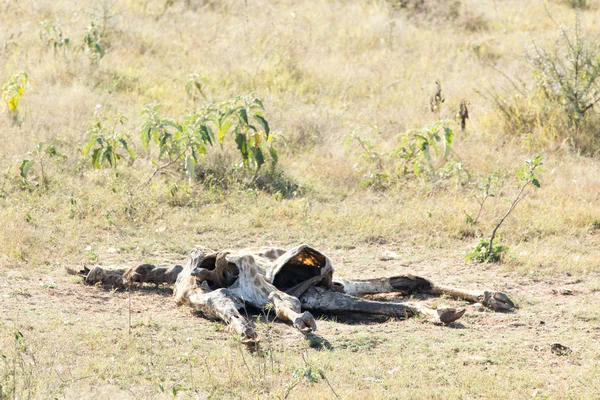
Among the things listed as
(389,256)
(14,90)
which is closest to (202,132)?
(389,256)

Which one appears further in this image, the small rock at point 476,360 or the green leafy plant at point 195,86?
the green leafy plant at point 195,86

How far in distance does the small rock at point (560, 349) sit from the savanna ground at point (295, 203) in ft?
0.14

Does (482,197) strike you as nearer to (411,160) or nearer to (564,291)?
(411,160)

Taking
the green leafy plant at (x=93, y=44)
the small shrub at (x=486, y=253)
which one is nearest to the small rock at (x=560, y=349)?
the small shrub at (x=486, y=253)

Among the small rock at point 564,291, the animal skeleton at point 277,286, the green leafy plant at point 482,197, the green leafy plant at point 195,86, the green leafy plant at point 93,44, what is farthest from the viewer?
the green leafy plant at point 93,44

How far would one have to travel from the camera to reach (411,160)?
9.33m

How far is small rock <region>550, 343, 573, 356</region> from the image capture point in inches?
198

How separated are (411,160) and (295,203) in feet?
5.13

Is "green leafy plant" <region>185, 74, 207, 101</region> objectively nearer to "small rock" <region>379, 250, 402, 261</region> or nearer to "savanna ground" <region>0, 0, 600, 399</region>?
"savanna ground" <region>0, 0, 600, 399</region>

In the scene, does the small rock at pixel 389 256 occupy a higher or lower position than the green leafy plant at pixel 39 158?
lower

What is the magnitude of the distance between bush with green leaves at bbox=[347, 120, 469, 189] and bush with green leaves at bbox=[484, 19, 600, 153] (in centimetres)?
155

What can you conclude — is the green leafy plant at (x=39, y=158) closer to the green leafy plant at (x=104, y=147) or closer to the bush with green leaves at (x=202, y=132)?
the green leafy plant at (x=104, y=147)

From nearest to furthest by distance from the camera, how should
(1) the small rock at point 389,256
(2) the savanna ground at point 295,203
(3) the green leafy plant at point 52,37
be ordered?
1. (2) the savanna ground at point 295,203
2. (1) the small rock at point 389,256
3. (3) the green leafy plant at point 52,37

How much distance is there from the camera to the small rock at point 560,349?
16.5ft
